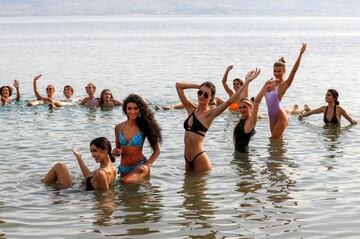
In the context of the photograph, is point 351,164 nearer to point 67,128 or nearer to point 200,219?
point 200,219

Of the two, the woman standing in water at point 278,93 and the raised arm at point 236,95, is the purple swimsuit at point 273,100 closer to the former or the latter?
the woman standing in water at point 278,93

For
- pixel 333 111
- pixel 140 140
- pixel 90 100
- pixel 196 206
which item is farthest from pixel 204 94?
pixel 90 100

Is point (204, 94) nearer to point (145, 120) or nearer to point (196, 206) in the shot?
point (145, 120)

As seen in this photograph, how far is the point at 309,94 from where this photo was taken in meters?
27.3

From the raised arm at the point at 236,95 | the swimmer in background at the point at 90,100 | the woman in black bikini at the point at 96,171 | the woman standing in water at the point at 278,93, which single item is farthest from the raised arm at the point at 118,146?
the swimmer in background at the point at 90,100

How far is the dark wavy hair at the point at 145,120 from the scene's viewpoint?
36.5ft

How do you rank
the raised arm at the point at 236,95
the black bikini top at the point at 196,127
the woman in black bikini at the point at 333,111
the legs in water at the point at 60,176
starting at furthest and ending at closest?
1. the woman in black bikini at the point at 333,111
2. the black bikini top at the point at 196,127
3. the legs in water at the point at 60,176
4. the raised arm at the point at 236,95

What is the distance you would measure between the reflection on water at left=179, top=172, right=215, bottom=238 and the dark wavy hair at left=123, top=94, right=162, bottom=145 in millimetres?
1171

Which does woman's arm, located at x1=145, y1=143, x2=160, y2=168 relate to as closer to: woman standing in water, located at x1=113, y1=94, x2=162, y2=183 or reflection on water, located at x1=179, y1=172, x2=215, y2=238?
woman standing in water, located at x1=113, y1=94, x2=162, y2=183

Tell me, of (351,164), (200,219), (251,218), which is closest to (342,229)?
(251,218)

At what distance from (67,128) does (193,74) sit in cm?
2073

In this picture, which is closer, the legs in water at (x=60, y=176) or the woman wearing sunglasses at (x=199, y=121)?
the woman wearing sunglasses at (x=199, y=121)

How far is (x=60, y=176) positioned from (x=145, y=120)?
1.89 m

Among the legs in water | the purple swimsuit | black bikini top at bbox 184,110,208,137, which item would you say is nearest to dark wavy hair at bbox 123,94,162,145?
black bikini top at bbox 184,110,208,137
